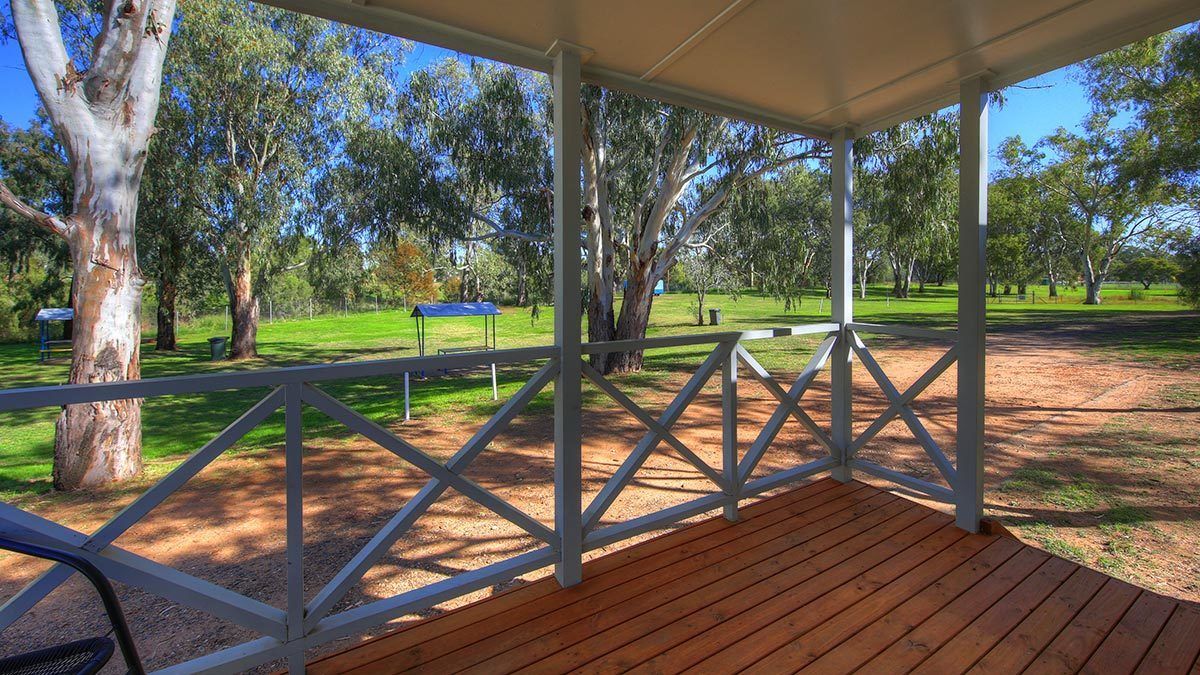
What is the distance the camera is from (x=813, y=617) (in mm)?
1777

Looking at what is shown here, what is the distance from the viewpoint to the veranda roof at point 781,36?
67.0 inches

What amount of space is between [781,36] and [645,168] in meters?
7.91

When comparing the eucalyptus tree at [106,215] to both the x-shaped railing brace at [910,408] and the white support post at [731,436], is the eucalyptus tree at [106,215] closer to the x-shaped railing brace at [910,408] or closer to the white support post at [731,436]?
the white support post at [731,436]

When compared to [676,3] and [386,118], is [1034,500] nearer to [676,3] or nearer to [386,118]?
[676,3]

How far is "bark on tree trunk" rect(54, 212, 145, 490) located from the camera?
14.2 feet

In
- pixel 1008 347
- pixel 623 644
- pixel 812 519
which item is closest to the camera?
pixel 623 644

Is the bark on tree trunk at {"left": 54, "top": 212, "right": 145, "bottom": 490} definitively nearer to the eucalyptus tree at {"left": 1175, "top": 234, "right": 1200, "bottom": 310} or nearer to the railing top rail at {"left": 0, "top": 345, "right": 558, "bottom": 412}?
the railing top rail at {"left": 0, "top": 345, "right": 558, "bottom": 412}

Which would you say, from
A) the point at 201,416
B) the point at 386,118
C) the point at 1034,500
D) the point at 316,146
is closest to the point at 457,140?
the point at 386,118

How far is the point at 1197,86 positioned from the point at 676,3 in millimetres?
12506

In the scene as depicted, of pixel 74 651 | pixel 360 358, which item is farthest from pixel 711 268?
pixel 74 651

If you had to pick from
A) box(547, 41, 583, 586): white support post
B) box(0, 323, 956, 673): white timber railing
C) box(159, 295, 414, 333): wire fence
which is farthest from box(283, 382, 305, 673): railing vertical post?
box(159, 295, 414, 333): wire fence

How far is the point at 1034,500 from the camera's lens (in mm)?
3504

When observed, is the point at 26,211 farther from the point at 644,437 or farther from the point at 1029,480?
the point at 1029,480

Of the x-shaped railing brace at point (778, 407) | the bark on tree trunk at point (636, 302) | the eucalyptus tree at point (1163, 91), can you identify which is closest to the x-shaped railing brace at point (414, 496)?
the x-shaped railing brace at point (778, 407)
